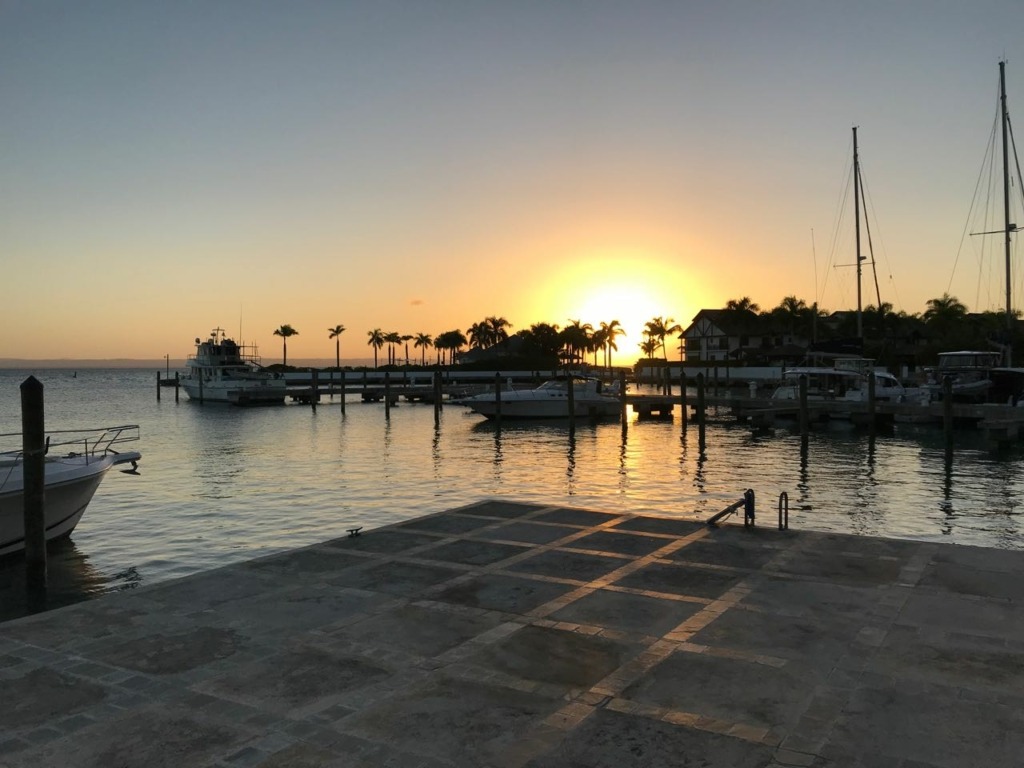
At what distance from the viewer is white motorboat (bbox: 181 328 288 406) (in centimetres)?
8062

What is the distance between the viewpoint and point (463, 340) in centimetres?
17850

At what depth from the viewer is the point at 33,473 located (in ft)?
38.9

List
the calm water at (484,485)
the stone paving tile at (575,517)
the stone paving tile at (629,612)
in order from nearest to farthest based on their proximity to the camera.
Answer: the stone paving tile at (629,612) → the stone paving tile at (575,517) → the calm water at (484,485)

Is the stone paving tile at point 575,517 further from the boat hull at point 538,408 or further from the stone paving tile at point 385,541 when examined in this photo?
the boat hull at point 538,408

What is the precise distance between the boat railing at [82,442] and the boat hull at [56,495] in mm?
353

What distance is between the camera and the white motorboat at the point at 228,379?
8062cm

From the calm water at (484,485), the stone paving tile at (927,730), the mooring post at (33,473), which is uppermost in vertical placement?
the mooring post at (33,473)

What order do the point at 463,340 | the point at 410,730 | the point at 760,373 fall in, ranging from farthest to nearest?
the point at 463,340 → the point at 760,373 → the point at 410,730

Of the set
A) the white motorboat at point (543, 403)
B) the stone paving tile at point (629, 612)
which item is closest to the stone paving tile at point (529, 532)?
the stone paving tile at point (629, 612)

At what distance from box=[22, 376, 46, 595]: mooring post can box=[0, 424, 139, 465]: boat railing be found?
1306 millimetres

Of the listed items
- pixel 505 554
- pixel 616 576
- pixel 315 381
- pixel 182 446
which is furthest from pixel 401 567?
pixel 315 381

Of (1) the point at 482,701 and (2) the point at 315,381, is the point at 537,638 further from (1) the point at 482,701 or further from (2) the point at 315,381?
(2) the point at 315,381

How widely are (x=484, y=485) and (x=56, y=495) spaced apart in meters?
13.7

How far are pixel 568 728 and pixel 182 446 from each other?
41.1 metres
